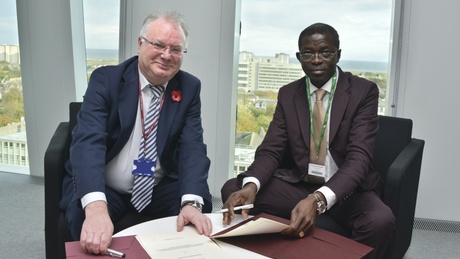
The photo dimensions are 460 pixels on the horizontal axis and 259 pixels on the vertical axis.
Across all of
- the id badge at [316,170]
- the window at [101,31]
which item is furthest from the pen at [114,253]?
the window at [101,31]

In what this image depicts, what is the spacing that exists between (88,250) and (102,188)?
44 centimetres

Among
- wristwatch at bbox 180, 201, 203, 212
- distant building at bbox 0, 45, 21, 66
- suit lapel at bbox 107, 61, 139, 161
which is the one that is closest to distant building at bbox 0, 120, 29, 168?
distant building at bbox 0, 45, 21, 66

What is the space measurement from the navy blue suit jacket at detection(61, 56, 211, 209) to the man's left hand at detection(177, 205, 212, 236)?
8.7 inches

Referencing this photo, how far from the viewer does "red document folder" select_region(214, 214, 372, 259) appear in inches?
62.9

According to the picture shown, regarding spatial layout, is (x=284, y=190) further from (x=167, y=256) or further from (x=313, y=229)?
(x=167, y=256)

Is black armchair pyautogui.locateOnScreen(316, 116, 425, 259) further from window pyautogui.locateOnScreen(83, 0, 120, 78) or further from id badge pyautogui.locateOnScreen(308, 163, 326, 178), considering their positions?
window pyautogui.locateOnScreen(83, 0, 120, 78)

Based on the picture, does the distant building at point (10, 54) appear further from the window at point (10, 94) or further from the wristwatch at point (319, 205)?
the wristwatch at point (319, 205)

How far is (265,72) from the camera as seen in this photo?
13.4 feet

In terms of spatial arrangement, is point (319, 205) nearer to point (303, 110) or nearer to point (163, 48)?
point (303, 110)

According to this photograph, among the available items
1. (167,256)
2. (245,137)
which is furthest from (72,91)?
(167,256)

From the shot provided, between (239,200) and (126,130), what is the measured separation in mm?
615

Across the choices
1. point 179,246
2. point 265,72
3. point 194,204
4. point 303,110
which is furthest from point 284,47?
point 179,246

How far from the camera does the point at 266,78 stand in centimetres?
409

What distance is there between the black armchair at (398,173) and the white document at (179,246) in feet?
2.81
